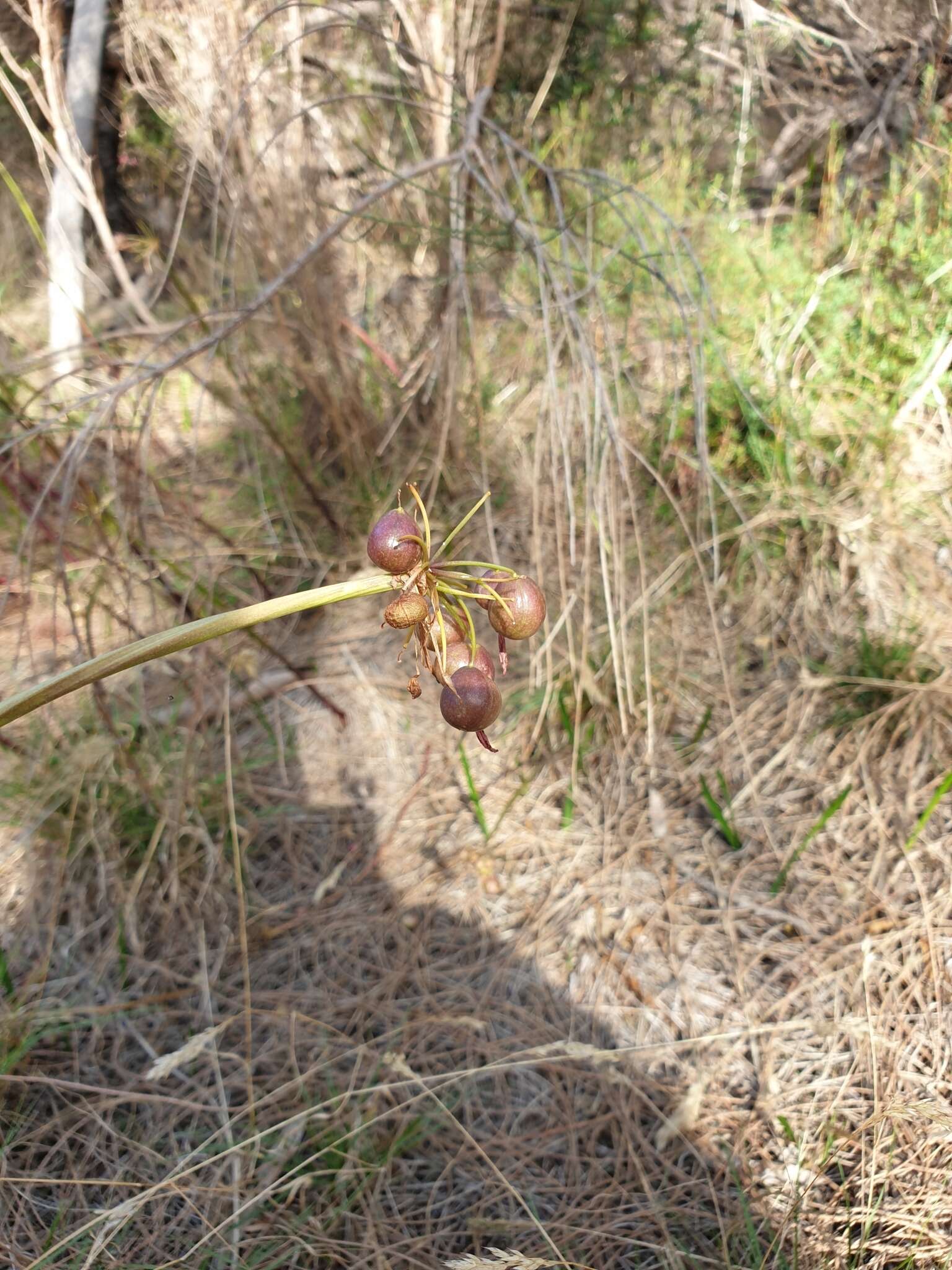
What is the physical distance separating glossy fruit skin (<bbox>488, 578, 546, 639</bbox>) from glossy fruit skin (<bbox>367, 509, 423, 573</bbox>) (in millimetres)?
86

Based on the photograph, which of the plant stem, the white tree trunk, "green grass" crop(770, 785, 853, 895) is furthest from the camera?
the white tree trunk

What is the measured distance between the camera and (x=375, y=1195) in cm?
151

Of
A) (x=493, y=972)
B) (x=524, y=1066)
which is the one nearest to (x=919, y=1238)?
(x=524, y=1066)

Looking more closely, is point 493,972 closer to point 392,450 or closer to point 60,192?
point 392,450

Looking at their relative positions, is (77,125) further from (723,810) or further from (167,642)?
(167,642)

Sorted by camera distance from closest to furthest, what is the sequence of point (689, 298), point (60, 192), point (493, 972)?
point (689, 298) → point (493, 972) → point (60, 192)

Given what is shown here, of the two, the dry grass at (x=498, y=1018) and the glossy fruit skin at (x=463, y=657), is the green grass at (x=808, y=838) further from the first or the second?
the glossy fruit skin at (x=463, y=657)

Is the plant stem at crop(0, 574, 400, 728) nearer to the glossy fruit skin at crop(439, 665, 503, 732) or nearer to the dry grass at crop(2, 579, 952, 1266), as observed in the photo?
the glossy fruit skin at crop(439, 665, 503, 732)

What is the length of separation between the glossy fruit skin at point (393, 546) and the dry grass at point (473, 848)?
0.60 metres

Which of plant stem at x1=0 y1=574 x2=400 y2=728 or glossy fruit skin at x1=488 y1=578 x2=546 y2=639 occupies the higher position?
plant stem at x1=0 y1=574 x2=400 y2=728

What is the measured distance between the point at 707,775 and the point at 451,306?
1.37 meters

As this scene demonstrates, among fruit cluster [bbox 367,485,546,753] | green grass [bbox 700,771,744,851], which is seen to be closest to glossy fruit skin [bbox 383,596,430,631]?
fruit cluster [bbox 367,485,546,753]

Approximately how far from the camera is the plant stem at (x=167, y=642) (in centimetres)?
62

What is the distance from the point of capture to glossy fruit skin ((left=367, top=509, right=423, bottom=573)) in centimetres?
65
